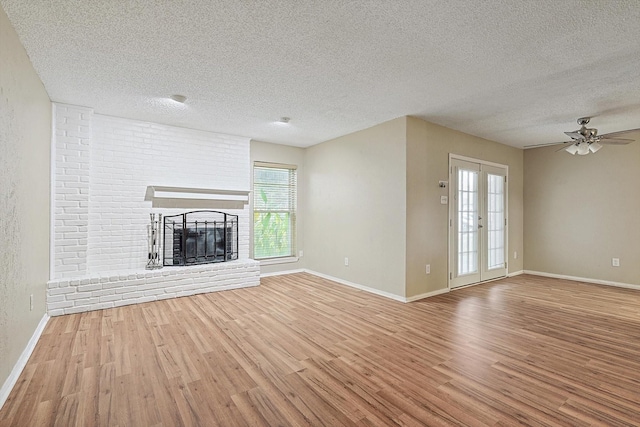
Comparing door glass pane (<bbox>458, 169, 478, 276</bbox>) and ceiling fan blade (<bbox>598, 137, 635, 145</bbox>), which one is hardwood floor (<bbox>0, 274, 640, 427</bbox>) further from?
ceiling fan blade (<bbox>598, 137, 635, 145</bbox>)

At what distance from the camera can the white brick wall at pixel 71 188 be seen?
378cm

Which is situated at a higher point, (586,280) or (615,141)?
(615,141)

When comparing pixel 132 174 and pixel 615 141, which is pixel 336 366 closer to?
pixel 132 174

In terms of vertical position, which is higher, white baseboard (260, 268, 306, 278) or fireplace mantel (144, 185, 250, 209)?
fireplace mantel (144, 185, 250, 209)

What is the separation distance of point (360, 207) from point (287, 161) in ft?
6.31

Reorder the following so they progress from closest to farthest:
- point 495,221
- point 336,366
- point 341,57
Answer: point 336,366 → point 341,57 → point 495,221

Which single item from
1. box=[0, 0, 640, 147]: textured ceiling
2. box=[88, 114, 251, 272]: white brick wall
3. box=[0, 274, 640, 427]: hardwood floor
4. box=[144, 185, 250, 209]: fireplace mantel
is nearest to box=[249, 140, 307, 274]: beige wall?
box=[144, 185, 250, 209]: fireplace mantel

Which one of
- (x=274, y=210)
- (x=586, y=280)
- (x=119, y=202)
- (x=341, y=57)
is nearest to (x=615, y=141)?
(x=586, y=280)

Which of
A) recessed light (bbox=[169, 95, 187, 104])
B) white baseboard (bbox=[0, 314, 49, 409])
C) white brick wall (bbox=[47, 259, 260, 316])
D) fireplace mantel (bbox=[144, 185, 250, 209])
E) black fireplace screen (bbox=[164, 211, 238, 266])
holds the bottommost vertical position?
white baseboard (bbox=[0, 314, 49, 409])

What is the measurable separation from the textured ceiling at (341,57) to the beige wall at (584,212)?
1.31 meters

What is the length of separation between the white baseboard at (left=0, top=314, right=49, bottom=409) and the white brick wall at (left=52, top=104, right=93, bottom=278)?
2.96 feet

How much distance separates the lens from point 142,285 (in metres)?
4.11

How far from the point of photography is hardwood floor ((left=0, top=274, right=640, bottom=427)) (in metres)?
1.84

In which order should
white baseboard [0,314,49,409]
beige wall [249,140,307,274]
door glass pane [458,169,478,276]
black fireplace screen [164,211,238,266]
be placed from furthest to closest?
beige wall [249,140,307,274]
door glass pane [458,169,478,276]
black fireplace screen [164,211,238,266]
white baseboard [0,314,49,409]
